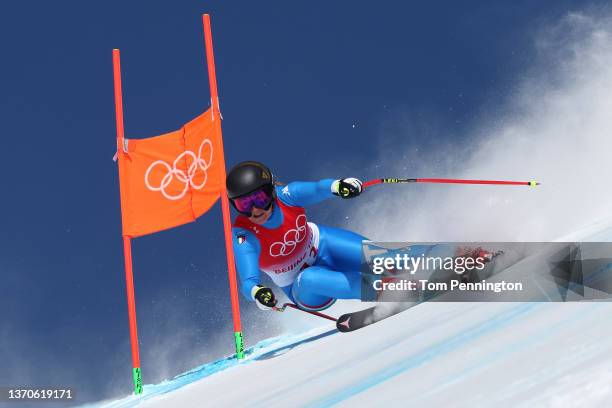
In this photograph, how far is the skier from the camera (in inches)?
190

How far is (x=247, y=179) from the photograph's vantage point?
4.77 metres

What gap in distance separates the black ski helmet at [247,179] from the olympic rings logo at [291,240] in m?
0.35

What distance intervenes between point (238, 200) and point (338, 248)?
756 mm

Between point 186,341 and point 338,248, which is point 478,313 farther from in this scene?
point 186,341

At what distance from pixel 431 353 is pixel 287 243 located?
7.00 feet

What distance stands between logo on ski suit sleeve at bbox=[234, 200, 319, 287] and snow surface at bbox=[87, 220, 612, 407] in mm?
529

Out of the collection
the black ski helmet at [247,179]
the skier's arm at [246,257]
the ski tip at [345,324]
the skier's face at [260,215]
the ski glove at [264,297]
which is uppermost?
the black ski helmet at [247,179]

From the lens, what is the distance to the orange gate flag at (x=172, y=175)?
5898 millimetres

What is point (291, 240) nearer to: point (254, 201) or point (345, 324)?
point (254, 201)

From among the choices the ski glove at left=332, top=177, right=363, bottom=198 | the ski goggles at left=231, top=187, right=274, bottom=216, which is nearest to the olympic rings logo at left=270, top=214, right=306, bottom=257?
the ski goggles at left=231, top=187, right=274, bottom=216

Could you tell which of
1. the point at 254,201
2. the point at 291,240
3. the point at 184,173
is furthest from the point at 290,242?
the point at 184,173

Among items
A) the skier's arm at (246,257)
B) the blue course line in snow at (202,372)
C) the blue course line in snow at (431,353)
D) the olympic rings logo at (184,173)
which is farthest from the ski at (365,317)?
the olympic rings logo at (184,173)

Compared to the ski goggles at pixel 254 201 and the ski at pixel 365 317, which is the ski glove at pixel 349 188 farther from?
the ski at pixel 365 317

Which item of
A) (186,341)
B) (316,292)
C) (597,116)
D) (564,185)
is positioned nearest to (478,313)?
(316,292)
